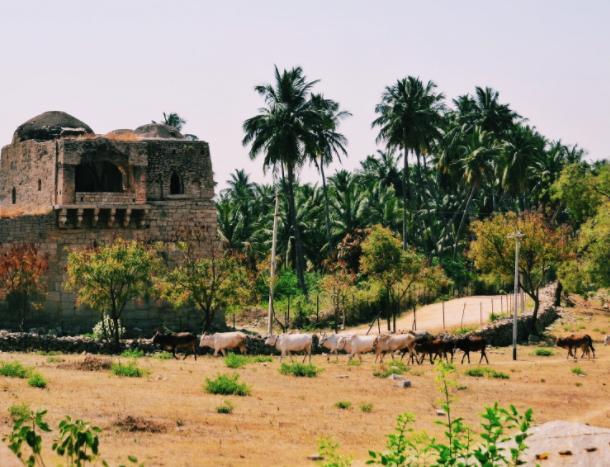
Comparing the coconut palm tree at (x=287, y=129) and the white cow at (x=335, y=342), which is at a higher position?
the coconut palm tree at (x=287, y=129)

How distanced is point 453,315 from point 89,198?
74.8 feet

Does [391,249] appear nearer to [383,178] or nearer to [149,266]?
[149,266]

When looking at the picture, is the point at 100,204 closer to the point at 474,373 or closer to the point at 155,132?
the point at 155,132

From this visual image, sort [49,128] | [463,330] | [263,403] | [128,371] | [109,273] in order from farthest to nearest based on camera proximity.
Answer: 1. [49,128]
2. [463,330]
3. [109,273]
4. [128,371]
5. [263,403]

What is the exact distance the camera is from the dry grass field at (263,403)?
1767 cm

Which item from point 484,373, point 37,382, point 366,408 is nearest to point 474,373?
Result: point 484,373

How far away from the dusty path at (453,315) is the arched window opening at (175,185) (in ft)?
43.2

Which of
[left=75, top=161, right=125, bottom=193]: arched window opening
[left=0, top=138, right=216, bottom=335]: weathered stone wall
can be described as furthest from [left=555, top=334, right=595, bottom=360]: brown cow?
[left=75, top=161, right=125, bottom=193]: arched window opening

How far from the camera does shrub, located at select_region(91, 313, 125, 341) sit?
41325 mm

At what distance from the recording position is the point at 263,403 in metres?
23.0

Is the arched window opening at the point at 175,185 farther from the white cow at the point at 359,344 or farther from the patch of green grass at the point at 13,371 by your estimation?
the patch of green grass at the point at 13,371

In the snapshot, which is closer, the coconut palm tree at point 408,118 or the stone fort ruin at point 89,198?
the stone fort ruin at point 89,198

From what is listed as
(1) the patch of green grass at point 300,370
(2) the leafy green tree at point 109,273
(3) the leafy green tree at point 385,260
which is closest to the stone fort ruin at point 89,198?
(2) the leafy green tree at point 109,273

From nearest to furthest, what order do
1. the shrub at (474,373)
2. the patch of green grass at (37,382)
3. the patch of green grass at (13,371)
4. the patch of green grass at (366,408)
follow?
the patch of green grass at (366,408), the patch of green grass at (37,382), the patch of green grass at (13,371), the shrub at (474,373)
